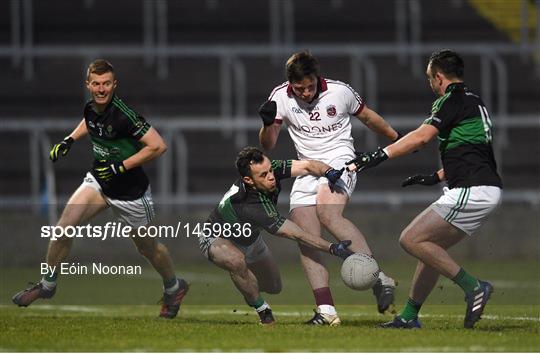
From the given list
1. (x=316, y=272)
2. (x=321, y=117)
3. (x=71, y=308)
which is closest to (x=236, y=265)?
(x=316, y=272)

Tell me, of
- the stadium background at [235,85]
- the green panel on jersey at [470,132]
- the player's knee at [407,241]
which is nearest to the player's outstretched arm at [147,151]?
the player's knee at [407,241]

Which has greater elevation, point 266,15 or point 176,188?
point 266,15

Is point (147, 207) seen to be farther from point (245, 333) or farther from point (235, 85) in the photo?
point (235, 85)

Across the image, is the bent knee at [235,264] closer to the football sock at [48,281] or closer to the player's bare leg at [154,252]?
the player's bare leg at [154,252]

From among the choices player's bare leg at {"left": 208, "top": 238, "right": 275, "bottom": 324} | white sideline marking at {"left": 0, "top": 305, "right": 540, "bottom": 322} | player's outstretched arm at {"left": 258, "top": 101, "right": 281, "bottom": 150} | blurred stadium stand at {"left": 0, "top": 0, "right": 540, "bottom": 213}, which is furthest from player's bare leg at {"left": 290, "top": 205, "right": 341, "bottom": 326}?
blurred stadium stand at {"left": 0, "top": 0, "right": 540, "bottom": 213}

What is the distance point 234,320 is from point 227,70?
390 inches

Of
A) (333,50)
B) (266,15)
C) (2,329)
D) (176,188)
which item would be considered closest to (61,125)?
(176,188)

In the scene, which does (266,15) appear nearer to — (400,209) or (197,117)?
(197,117)

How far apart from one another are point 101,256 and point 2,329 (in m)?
3.48

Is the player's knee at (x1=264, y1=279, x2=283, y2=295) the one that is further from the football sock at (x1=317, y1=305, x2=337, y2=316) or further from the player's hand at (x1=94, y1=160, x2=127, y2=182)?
the player's hand at (x1=94, y1=160, x2=127, y2=182)

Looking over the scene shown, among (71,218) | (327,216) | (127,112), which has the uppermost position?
(127,112)

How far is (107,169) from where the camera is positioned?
11.3 metres

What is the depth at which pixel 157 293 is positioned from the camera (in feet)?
45.9

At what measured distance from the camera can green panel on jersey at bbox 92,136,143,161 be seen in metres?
11.5
